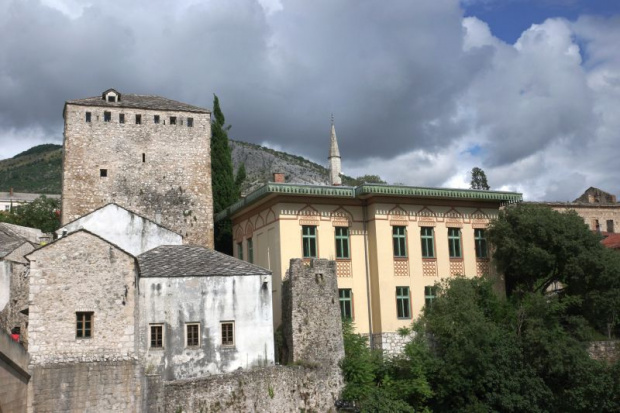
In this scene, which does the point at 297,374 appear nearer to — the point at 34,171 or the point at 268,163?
the point at 268,163

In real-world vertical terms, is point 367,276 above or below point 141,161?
below

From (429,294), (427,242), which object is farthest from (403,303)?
(427,242)

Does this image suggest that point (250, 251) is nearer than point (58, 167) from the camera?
Yes

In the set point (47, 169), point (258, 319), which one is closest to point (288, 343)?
point (258, 319)

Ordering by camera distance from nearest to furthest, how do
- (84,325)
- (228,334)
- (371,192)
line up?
(84,325), (228,334), (371,192)

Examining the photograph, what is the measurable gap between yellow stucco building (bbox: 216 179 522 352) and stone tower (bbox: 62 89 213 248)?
6212mm

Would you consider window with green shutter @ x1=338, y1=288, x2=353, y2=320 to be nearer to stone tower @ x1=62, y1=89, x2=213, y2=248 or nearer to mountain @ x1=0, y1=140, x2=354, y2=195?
stone tower @ x1=62, y1=89, x2=213, y2=248

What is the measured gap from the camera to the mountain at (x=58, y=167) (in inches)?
4134

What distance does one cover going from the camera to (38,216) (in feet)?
192

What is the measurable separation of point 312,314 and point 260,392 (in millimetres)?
4632

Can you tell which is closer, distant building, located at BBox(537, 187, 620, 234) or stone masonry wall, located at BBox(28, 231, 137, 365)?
stone masonry wall, located at BBox(28, 231, 137, 365)

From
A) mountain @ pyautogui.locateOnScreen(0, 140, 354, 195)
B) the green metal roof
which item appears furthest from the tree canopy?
mountain @ pyautogui.locateOnScreen(0, 140, 354, 195)

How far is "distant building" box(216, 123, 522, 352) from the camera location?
31938 mm

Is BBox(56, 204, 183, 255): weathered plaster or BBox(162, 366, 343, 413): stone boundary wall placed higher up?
BBox(56, 204, 183, 255): weathered plaster
